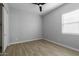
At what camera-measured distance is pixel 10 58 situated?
2.08 ft

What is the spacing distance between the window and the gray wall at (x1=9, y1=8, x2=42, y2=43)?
2.57 meters

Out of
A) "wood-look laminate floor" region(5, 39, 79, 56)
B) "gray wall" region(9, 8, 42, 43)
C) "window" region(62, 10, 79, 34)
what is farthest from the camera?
"gray wall" region(9, 8, 42, 43)

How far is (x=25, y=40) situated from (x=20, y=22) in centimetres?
140

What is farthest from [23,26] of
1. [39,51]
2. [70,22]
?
[70,22]

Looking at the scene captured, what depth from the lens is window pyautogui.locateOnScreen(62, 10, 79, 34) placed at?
2.96 metres

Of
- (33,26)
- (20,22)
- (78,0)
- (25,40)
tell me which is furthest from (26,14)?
(78,0)

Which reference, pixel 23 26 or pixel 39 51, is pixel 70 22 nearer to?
pixel 39 51

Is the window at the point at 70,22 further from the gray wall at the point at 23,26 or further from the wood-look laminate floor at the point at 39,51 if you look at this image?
the gray wall at the point at 23,26

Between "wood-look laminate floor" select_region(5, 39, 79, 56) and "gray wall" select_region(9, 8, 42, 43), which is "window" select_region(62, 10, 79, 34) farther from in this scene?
"gray wall" select_region(9, 8, 42, 43)

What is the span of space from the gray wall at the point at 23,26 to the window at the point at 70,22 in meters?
2.57

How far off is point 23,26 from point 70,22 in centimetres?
319

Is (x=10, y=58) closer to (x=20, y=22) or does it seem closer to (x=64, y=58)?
(x=64, y=58)

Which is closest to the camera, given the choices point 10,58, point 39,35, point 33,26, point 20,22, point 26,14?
point 10,58

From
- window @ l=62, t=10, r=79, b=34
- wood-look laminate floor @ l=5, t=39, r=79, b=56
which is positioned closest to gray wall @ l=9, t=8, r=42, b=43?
wood-look laminate floor @ l=5, t=39, r=79, b=56
